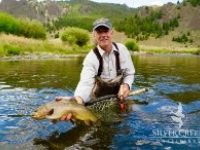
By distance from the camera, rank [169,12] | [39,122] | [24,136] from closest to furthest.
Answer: [24,136] < [39,122] < [169,12]

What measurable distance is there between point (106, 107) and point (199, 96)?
5724mm

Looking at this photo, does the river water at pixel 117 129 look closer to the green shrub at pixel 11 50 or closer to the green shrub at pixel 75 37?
the green shrub at pixel 11 50

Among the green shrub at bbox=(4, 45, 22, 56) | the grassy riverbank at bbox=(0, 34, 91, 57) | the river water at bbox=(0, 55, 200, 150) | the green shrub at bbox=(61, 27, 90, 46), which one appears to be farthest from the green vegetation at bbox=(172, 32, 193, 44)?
the river water at bbox=(0, 55, 200, 150)

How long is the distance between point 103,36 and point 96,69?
83 cm

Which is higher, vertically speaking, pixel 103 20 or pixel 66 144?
pixel 103 20

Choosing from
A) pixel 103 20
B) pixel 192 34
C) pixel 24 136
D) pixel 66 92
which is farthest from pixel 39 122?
pixel 192 34

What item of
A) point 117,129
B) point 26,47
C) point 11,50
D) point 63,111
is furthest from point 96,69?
point 26,47

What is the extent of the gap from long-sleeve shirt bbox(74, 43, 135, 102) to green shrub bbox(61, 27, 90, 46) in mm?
50342

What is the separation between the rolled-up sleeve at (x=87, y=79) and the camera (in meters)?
8.40

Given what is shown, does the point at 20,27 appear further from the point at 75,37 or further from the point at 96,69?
the point at 96,69

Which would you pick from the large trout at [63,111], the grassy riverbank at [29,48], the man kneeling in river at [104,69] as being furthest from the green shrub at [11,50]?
the large trout at [63,111]

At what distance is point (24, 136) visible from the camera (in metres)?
7.91

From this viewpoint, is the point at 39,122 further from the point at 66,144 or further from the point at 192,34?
the point at 192,34

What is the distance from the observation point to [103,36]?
873 cm
